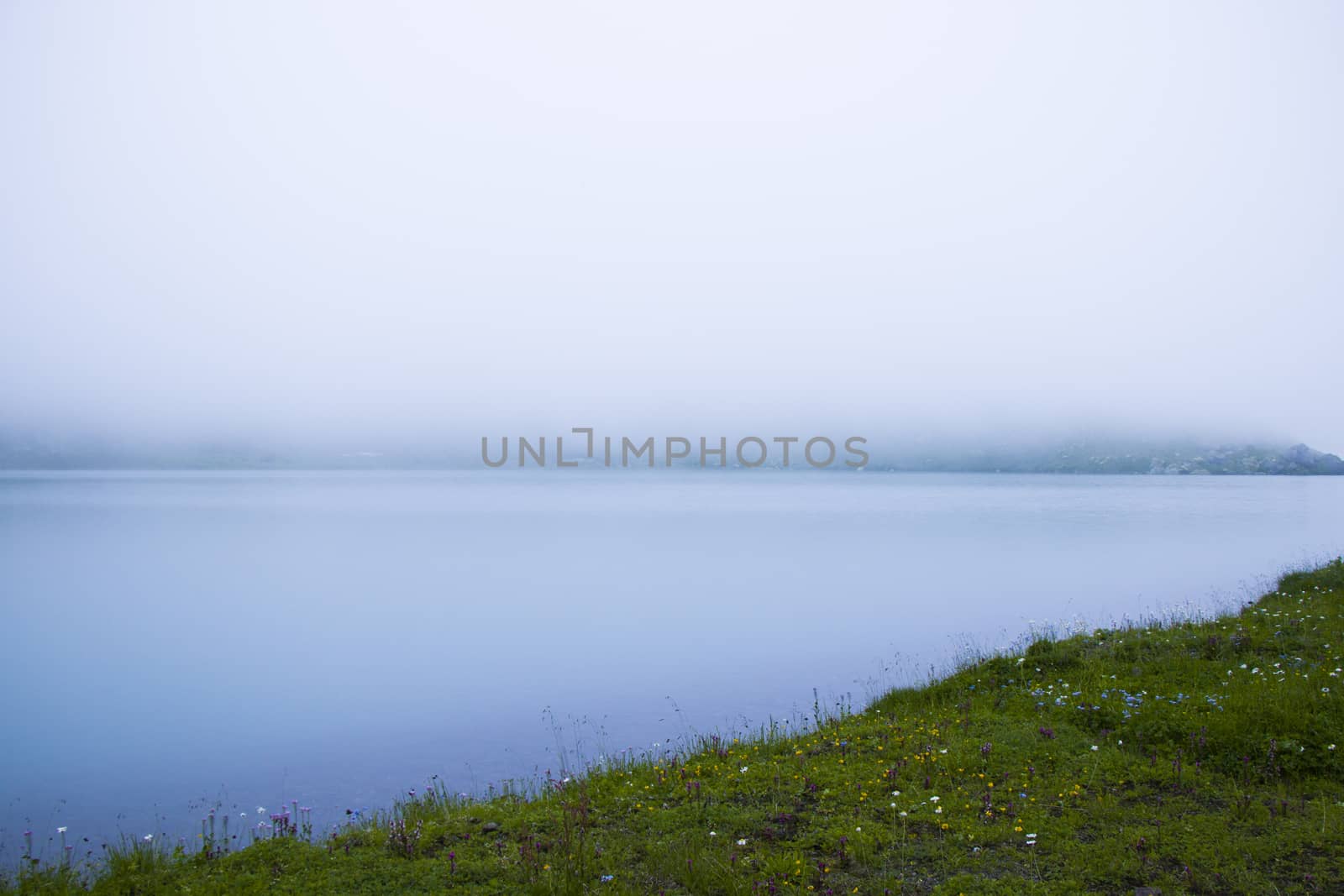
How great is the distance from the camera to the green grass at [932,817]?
7273 millimetres

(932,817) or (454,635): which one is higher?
(932,817)

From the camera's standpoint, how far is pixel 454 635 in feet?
92.1

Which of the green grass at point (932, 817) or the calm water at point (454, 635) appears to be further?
the calm water at point (454, 635)

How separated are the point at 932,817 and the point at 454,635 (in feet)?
75.0

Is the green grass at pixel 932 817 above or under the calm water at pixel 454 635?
above

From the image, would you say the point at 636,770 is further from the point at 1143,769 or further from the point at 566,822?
the point at 1143,769

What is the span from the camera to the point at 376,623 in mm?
31000

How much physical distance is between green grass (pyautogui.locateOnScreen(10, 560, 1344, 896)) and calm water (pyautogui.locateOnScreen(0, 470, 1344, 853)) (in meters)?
4.97

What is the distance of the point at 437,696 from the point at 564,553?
1407 inches

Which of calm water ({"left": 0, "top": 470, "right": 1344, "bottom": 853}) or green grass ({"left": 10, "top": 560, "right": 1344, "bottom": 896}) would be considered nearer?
green grass ({"left": 10, "top": 560, "right": 1344, "bottom": 896})

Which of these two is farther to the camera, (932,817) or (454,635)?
(454,635)

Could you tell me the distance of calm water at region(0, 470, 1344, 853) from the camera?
1527cm

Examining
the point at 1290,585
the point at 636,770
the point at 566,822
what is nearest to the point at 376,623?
the point at 636,770

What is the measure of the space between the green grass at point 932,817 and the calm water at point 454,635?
4.97 meters
